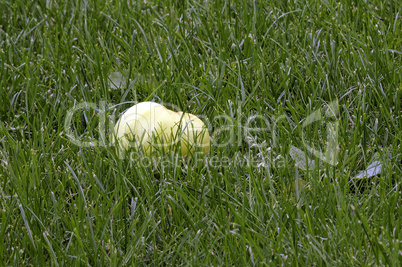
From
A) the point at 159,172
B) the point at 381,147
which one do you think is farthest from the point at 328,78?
the point at 159,172

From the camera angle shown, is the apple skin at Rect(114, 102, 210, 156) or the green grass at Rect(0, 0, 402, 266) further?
the apple skin at Rect(114, 102, 210, 156)

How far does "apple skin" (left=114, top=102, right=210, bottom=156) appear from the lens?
195 cm

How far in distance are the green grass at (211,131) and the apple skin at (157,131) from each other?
3.0 inches

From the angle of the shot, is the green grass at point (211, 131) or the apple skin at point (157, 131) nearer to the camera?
the green grass at point (211, 131)

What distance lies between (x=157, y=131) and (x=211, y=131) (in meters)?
0.31

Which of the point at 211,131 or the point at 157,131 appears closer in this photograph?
the point at 157,131

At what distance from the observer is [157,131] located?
196 centimetres

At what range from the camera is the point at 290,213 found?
1630 millimetres

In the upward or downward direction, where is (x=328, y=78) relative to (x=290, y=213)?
upward

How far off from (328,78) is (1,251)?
158 cm

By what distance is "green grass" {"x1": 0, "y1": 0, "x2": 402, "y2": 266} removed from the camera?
1619 mm

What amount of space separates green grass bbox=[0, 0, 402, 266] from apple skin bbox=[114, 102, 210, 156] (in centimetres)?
8

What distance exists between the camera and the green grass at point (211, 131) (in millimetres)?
1619

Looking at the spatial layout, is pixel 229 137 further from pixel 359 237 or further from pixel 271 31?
pixel 271 31
